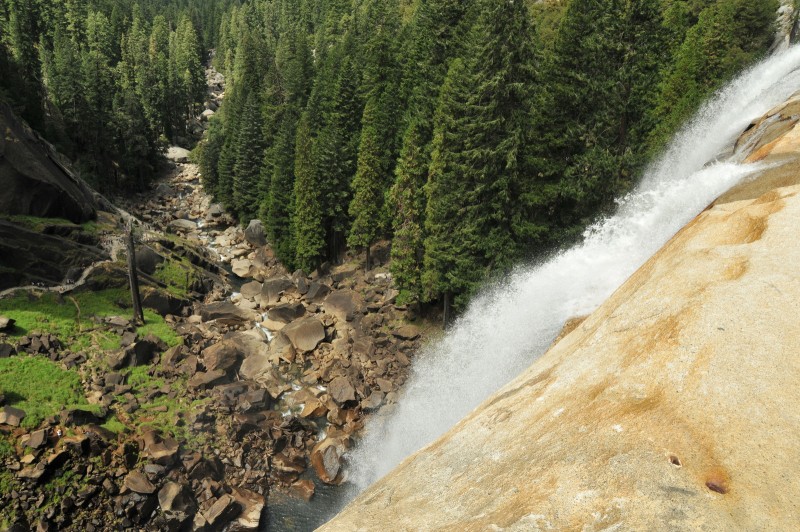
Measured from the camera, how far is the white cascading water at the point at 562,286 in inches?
742

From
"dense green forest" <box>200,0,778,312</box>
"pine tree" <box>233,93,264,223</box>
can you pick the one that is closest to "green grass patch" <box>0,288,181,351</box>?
"dense green forest" <box>200,0,778,312</box>

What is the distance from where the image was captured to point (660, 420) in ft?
27.0

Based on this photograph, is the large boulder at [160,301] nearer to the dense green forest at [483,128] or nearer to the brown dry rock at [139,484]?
the dense green forest at [483,128]

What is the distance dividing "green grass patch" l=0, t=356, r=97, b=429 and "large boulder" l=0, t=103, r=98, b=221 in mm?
14835

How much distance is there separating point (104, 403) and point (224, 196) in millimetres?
44524

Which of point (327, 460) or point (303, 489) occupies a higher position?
point (327, 460)

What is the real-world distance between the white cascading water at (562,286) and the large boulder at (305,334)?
24.7 feet

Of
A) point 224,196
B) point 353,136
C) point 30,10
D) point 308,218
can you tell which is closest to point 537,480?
point 308,218

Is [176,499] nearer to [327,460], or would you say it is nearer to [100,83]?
[327,460]

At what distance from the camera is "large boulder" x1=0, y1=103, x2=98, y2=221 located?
3600cm

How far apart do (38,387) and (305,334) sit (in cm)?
1583

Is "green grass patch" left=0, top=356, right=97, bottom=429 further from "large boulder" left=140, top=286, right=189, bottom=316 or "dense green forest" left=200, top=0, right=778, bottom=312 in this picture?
"dense green forest" left=200, top=0, right=778, bottom=312

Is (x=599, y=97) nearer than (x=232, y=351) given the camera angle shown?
Yes

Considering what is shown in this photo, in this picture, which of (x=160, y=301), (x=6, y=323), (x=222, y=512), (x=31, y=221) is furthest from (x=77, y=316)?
(x=222, y=512)
